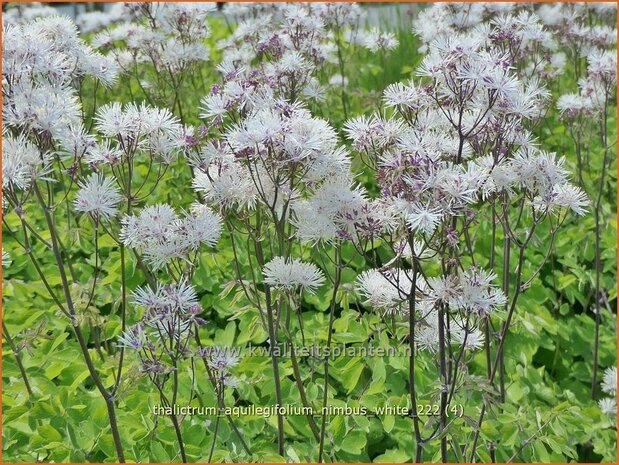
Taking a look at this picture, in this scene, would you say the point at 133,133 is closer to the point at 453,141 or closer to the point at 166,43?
the point at 453,141

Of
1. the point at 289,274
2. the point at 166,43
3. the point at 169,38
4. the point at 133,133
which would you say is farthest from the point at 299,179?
the point at 169,38

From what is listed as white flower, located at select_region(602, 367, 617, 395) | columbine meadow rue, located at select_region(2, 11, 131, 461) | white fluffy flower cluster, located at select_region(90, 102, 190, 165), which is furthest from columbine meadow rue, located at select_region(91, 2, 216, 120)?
white flower, located at select_region(602, 367, 617, 395)

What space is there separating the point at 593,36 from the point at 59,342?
10.8 ft

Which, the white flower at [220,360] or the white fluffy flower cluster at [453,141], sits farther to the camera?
the white flower at [220,360]

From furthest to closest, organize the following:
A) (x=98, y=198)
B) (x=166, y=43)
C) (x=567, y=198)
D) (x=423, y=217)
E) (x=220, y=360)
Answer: (x=166, y=43) < (x=220, y=360) < (x=567, y=198) < (x=98, y=198) < (x=423, y=217)

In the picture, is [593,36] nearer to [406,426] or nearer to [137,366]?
[406,426]

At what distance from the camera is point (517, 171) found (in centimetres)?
210

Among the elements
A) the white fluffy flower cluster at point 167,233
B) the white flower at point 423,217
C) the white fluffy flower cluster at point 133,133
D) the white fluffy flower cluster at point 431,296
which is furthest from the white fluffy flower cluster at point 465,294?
the white fluffy flower cluster at point 133,133

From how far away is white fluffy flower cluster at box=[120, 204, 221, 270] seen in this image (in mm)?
2016

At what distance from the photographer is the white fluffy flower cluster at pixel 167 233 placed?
2016 mm

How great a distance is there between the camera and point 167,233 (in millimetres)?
2025

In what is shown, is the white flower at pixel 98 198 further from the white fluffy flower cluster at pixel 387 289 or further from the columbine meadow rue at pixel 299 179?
the white fluffy flower cluster at pixel 387 289

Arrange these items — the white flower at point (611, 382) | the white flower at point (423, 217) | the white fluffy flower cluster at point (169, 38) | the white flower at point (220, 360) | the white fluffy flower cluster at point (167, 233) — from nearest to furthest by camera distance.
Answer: the white flower at point (423, 217) < the white fluffy flower cluster at point (167, 233) < the white flower at point (220, 360) < the white flower at point (611, 382) < the white fluffy flower cluster at point (169, 38)

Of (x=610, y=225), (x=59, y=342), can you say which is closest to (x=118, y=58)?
(x=59, y=342)
